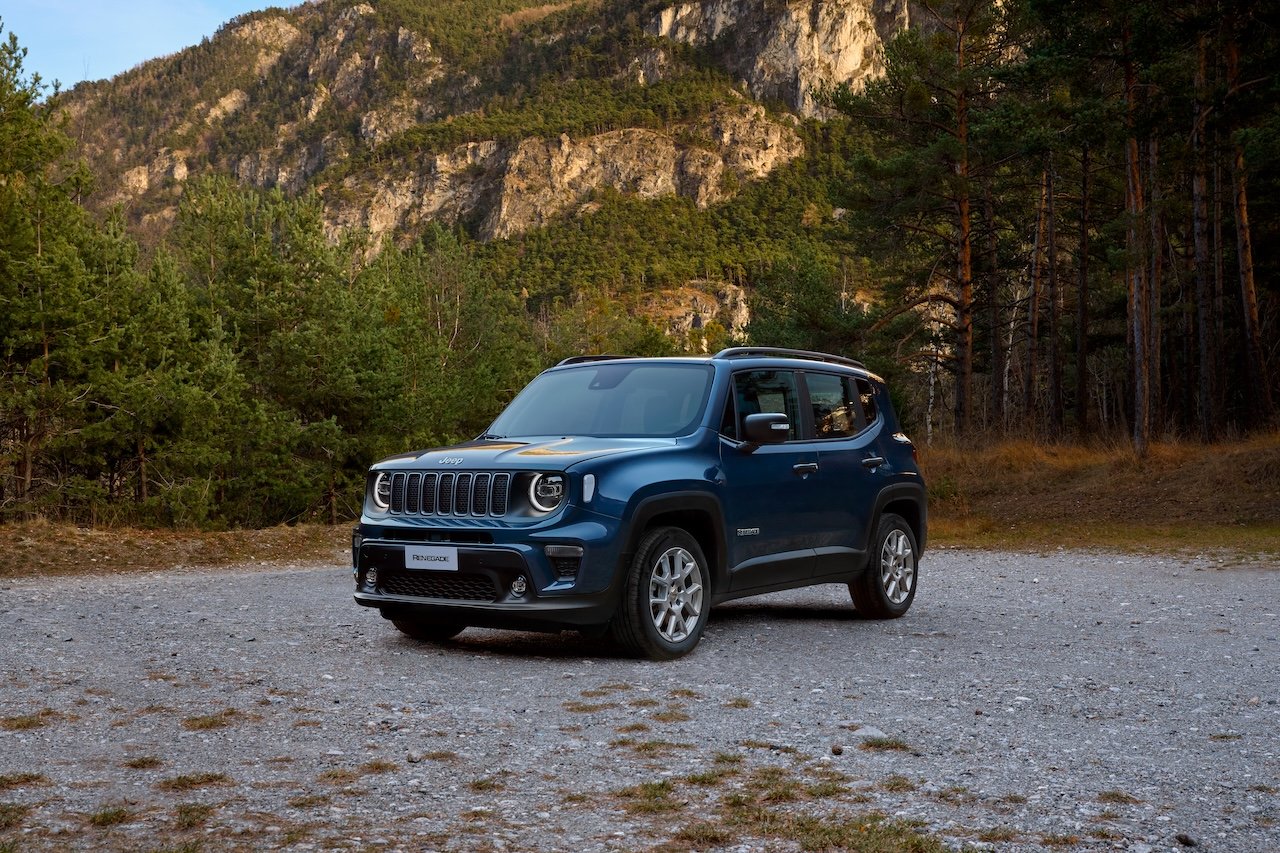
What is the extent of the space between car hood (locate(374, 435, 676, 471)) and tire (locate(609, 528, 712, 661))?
62cm

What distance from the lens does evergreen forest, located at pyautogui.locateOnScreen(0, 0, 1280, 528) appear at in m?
21.0

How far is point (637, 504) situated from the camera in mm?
7250

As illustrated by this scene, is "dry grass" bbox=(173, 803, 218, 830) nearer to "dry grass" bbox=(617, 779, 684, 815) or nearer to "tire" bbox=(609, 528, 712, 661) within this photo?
"dry grass" bbox=(617, 779, 684, 815)

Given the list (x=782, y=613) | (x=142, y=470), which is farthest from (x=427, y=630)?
(x=142, y=470)

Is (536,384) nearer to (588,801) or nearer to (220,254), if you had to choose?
(588,801)

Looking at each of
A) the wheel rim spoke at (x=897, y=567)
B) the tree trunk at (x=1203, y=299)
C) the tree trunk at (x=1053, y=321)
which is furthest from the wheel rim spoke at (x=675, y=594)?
the tree trunk at (x=1053, y=321)

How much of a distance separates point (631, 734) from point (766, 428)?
3.03 meters

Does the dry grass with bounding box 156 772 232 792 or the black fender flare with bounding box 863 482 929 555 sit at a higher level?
the black fender flare with bounding box 863 482 929 555

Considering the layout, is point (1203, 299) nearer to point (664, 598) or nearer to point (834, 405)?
point (834, 405)

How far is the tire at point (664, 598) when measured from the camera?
287 inches

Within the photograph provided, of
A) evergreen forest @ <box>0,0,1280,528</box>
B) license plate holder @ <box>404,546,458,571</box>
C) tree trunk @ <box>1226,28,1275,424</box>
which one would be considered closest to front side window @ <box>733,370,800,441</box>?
license plate holder @ <box>404,546,458,571</box>

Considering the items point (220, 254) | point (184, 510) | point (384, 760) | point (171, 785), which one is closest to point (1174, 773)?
point (384, 760)

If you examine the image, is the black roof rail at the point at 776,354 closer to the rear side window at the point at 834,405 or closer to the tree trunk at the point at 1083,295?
the rear side window at the point at 834,405

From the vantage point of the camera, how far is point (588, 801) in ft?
14.3
